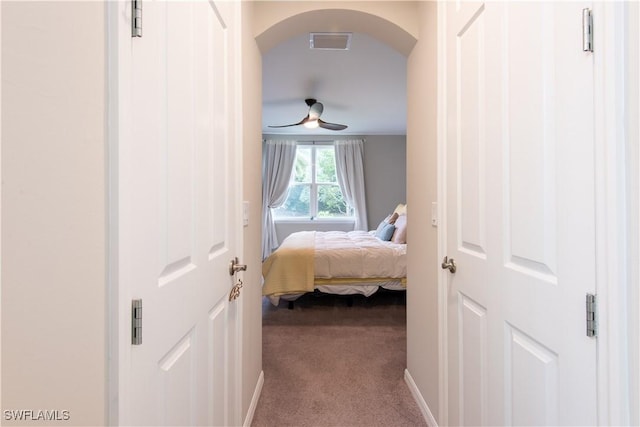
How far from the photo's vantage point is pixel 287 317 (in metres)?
3.03

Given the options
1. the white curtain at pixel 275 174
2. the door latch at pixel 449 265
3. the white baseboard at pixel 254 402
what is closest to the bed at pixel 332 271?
the white baseboard at pixel 254 402

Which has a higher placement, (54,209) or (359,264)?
(54,209)

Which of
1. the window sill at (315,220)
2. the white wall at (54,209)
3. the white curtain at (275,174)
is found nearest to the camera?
the white wall at (54,209)

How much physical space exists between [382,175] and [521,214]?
5.28m

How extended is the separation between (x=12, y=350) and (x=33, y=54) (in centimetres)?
42

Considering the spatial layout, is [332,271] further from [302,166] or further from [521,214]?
[302,166]

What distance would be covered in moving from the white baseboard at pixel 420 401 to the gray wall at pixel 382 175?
4188 millimetres

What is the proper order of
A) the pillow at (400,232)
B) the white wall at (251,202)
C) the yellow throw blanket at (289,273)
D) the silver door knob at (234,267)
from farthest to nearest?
the pillow at (400,232) < the yellow throw blanket at (289,273) < the white wall at (251,202) < the silver door knob at (234,267)

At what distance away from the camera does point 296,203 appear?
6.11 metres

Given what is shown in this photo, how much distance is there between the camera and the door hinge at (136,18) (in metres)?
0.60

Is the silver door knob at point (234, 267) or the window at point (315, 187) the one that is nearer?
the silver door knob at point (234, 267)

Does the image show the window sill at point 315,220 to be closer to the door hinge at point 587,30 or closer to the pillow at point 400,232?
the pillow at point 400,232

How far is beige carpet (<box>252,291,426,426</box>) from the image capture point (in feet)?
5.44

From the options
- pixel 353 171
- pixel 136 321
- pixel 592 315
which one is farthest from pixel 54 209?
pixel 353 171
